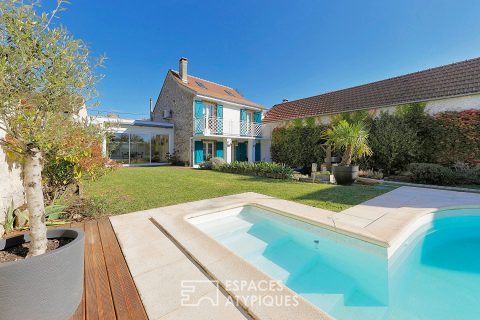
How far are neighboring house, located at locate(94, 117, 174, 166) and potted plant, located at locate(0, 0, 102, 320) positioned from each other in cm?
1525

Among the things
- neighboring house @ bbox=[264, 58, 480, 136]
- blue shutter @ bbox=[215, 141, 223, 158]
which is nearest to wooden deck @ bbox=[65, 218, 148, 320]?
blue shutter @ bbox=[215, 141, 223, 158]

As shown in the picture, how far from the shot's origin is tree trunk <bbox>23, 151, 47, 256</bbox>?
1.80 m

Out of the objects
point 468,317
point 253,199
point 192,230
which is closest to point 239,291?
point 192,230

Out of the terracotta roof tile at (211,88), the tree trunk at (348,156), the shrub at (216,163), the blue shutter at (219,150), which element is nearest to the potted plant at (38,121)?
the tree trunk at (348,156)

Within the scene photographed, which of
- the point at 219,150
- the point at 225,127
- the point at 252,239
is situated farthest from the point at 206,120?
the point at 252,239

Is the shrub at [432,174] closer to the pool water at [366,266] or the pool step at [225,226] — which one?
the pool water at [366,266]

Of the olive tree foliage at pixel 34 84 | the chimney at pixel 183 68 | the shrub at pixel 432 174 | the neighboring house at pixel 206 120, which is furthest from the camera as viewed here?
the chimney at pixel 183 68

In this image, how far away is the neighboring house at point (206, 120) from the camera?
16266mm

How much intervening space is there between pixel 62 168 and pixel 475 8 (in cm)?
1689

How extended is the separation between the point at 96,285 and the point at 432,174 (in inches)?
495

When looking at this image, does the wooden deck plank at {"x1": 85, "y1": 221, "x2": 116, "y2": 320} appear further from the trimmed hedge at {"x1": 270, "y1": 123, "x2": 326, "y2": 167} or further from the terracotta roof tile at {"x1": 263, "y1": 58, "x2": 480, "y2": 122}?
the terracotta roof tile at {"x1": 263, "y1": 58, "x2": 480, "y2": 122}

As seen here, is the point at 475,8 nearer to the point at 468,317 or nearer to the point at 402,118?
the point at 402,118

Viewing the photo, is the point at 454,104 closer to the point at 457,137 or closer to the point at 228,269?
the point at 457,137

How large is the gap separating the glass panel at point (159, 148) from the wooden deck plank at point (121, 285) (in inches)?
640
